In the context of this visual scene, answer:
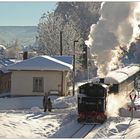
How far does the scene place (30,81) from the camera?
39000 mm

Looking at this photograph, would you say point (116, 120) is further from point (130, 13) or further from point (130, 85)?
point (130, 85)

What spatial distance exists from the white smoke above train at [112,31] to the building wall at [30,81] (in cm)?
688

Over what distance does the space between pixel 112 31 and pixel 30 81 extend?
1055 centimetres

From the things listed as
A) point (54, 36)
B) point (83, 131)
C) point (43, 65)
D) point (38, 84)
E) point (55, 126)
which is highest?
point (54, 36)

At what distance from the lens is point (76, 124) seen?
23891 mm

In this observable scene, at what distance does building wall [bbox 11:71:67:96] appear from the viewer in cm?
3900

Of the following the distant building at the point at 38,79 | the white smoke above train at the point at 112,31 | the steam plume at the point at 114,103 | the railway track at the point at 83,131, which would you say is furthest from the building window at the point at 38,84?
the railway track at the point at 83,131

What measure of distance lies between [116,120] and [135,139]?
249 inches

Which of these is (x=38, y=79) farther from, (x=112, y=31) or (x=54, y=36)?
Result: (x=54, y=36)

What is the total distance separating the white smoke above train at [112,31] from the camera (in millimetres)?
30266

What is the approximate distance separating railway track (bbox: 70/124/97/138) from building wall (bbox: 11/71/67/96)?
15.5 metres

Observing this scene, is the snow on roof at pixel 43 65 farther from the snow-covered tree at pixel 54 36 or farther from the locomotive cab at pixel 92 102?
the snow-covered tree at pixel 54 36

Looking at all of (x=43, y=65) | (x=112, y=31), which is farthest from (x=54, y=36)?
(x=112, y=31)

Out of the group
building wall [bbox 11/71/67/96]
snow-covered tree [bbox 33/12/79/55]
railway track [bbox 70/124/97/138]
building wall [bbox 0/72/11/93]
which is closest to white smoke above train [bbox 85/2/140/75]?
building wall [bbox 11/71/67/96]
